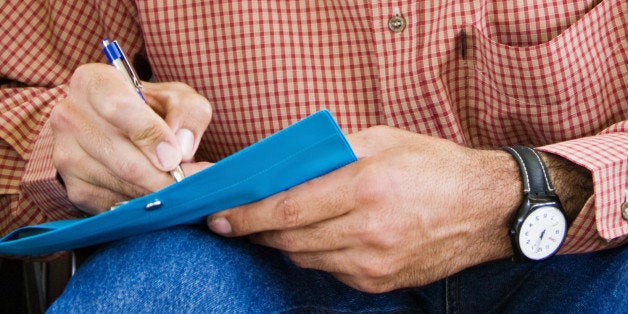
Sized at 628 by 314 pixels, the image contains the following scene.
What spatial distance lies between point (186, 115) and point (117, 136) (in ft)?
0.28

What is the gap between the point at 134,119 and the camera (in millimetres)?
783

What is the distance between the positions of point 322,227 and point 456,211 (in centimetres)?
17

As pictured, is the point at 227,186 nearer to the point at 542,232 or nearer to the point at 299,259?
the point at 299,259

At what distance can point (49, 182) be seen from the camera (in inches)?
37.4

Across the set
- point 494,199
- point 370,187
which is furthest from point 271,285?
point 494,199

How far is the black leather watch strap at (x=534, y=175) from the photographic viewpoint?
0.85 metres

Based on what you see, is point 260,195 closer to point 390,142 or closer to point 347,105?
point 390,142

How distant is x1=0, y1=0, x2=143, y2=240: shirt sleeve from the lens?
1.01m

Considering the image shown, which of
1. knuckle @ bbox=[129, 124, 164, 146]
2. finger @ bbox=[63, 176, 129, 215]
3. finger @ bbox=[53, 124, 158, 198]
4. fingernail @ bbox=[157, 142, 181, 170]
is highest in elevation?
knuckle @ bbox=[129, 124, 164, 146]

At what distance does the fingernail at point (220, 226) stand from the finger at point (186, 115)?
9 cm

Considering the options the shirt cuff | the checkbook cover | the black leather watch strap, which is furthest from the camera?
the shirt cuff

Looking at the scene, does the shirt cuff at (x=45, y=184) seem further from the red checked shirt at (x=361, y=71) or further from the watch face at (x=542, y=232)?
the watch face at (x=542, y=232)

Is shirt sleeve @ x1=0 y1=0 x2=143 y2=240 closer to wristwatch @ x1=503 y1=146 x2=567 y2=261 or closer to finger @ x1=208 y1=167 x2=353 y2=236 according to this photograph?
finger @ x1=208 y1=167 x2=353 y2=236

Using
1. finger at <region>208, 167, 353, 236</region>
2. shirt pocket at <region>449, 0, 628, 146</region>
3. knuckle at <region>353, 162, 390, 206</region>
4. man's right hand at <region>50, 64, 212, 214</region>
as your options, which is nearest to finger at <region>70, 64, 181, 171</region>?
man's right hand at <region>50, 64, 212, 214</region>
